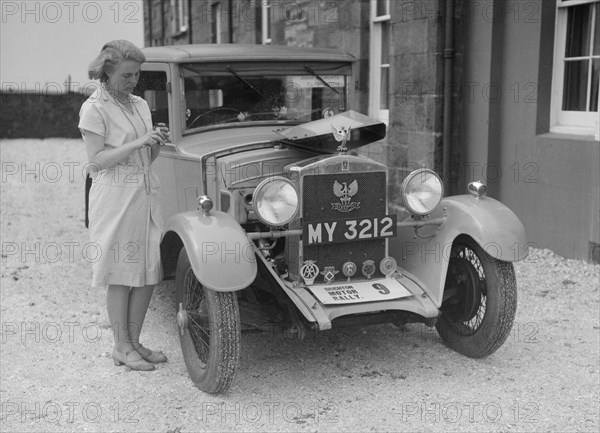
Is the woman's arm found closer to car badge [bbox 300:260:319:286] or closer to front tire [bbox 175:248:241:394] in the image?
front tire [bbox 175:248:241:394]

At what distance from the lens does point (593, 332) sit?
4602 mm

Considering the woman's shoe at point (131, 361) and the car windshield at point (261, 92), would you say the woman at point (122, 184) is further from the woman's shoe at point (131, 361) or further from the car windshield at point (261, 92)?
the car windshield at point (261, 92)

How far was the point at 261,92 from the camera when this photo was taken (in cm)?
462

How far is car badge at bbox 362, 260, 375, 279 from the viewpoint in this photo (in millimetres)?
3963

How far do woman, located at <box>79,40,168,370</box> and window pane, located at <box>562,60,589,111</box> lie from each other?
4.06 meters

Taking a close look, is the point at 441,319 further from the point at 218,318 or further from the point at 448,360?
Result: the point at 218,318

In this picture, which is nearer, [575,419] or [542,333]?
[575,419]

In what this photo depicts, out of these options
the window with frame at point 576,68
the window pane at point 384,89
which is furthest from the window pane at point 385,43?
the window with frame at point 576,68

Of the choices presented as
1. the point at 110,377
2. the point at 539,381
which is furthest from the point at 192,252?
the point at 539,381

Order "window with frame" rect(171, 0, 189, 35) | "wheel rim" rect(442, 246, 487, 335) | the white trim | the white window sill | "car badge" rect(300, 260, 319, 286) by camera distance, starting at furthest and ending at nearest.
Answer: "window with frame" rect(171, 0, 189, 35)
the white trim
the white window sill
"wheel rim" rect(442, 246, 487, 335)
"car badge" rect(300, 260, 319, 286)

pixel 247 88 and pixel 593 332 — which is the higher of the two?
pixel 247 88

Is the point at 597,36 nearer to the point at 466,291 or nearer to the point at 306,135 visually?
the point at 466,291

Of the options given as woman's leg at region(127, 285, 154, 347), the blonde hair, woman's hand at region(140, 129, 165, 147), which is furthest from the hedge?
woman's hand at region(140, 129, 165, 147)

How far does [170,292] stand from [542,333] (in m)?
2.66
